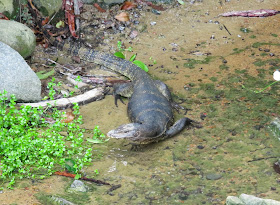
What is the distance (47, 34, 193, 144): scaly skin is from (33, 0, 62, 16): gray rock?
165 cm

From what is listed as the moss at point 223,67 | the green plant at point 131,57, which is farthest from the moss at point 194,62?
the green plant at point 131,57

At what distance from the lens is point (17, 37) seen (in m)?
7.67

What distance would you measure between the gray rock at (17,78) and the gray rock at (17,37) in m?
0.58

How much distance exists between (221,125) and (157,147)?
105 centimetres

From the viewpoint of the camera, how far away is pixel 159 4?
1028 cm

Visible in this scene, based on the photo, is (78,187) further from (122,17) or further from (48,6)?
(122,17)

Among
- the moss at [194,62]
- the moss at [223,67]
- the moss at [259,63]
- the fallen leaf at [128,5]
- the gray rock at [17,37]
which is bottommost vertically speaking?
the moss at [194,62]

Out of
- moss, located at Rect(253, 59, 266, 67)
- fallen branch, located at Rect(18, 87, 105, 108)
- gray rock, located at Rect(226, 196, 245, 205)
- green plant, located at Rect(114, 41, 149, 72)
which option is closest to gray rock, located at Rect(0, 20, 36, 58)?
fallen branch, located at Rect(18, 87, 105, 108)

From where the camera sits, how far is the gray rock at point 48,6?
352 inches

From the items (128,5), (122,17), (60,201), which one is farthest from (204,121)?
(128,5)

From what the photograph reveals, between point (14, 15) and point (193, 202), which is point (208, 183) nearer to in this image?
point (193, 202)

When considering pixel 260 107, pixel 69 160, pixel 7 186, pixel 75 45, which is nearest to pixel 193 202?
pixel 69 160

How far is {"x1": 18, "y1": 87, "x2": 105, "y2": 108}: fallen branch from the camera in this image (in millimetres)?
6821

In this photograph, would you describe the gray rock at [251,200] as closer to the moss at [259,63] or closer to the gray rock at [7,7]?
the moss at [259,63]
